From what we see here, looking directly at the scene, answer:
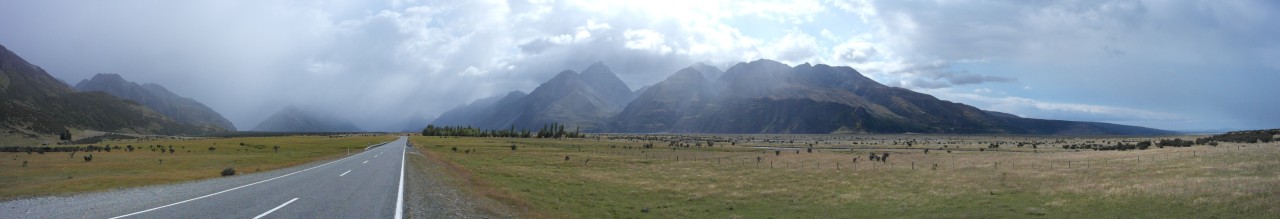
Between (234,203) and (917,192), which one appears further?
(917,192)

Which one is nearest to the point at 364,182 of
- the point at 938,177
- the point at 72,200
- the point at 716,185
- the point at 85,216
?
the point at 72,200

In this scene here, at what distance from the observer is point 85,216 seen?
18125 mm

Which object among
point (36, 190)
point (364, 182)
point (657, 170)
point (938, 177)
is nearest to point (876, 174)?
point (938, 177)

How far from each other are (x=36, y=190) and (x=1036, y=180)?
184 ft

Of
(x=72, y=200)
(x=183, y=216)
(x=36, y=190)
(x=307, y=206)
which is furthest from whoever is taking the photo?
(x=36, y=190)

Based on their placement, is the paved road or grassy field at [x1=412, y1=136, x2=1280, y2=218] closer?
the paved road

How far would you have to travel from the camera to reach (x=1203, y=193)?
86.7ft

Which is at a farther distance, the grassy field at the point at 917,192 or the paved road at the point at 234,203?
the grassy field at the point at 917,192

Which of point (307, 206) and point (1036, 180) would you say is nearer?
point (307, 206)

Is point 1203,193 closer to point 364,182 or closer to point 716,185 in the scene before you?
point 716,185

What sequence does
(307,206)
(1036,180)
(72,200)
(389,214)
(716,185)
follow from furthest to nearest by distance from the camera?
1. (716,185)
2. (1036,180)
3. (72,200)
4. (307,206)
5. (389,214)

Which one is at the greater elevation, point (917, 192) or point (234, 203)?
point (234, 203)

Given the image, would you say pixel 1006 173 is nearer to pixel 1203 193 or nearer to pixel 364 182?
pixel 1203 193

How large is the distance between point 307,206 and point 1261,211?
1312 inches
